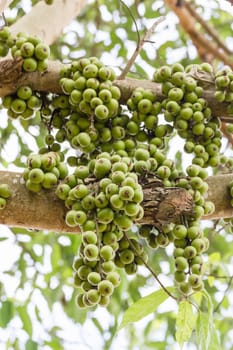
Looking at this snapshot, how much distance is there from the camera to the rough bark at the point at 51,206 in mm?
1130

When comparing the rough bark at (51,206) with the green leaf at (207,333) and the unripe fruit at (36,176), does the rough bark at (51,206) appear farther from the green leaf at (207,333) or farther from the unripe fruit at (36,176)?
the green leaf at (207,333)

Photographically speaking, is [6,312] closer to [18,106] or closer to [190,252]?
[18,106]

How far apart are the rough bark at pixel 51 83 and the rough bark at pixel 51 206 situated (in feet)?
0.62

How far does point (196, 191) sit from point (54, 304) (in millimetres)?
1085

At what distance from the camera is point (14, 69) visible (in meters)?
1.28

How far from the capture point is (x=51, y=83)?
4.29ft

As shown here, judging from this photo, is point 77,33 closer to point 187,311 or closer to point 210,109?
point 210,109

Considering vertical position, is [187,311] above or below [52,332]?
above

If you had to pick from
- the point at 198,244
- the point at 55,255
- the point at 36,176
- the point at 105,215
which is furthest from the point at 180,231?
the point at 55,255

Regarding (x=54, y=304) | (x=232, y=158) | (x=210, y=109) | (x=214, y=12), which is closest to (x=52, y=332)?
(x=54, y=304)

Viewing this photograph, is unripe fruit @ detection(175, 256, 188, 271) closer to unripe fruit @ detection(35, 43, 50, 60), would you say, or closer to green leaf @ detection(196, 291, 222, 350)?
green leaf @ detection(196, 291, 222, 350)

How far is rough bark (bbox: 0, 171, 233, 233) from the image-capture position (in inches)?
44.5

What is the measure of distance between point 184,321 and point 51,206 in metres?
0.33

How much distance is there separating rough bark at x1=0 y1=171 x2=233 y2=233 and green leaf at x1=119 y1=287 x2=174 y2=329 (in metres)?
0.20
